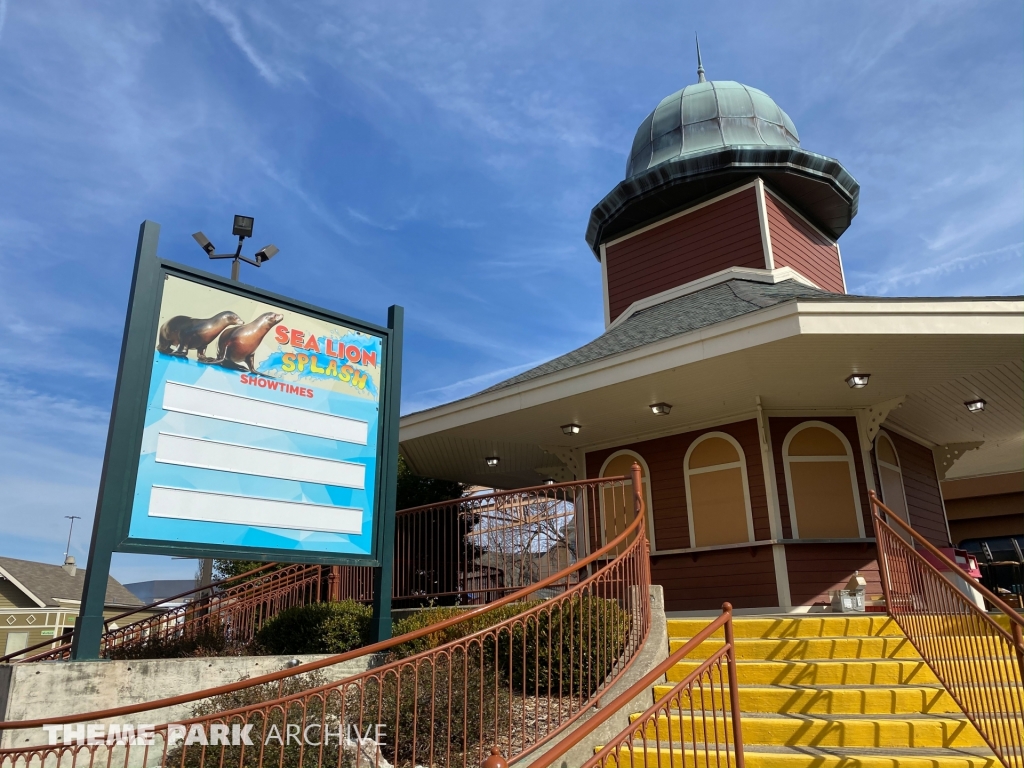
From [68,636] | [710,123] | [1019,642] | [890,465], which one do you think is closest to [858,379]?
[890,465]

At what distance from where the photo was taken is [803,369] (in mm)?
8422

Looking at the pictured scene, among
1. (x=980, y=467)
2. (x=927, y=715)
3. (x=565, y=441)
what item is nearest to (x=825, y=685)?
(x=927, y=715)

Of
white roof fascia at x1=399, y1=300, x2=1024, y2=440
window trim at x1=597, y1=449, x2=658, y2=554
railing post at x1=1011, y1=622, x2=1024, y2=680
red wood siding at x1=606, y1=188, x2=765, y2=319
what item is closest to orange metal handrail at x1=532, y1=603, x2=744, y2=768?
railing post at x1=1011, y1=622, x2=1024, y2=680

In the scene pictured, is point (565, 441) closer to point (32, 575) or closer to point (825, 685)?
point (825, 685)

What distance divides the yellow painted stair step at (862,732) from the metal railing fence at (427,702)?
946 millimetres

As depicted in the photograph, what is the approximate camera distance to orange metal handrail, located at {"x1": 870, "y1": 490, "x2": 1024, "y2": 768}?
4229 mm

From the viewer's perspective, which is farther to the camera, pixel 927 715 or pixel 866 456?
pixel 866 456

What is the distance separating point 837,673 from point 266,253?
952 cm

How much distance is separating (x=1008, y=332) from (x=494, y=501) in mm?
5435

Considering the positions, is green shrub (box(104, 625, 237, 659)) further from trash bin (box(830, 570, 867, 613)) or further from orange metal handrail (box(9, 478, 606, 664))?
trash bin (box(830, 570, 867, 613))

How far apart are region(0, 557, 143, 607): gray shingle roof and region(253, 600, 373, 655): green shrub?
21.5 metres

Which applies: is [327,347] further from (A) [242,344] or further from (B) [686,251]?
(B) [686,251]

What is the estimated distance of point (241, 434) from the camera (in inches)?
235

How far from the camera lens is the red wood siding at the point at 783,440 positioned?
948cm
